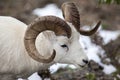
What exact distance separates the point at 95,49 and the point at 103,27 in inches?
109

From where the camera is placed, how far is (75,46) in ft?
23.7

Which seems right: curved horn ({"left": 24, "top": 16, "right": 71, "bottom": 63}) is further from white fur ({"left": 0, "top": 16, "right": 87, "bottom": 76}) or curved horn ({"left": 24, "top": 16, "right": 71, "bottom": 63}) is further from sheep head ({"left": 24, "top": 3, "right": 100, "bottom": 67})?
white fur ({"left": 0, "top": 16, "right": 87, "bottom": 76})

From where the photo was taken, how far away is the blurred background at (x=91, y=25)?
967 cm

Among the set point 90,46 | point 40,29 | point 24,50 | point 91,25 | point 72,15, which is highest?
point 91,25

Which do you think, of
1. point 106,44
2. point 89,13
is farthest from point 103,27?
point 106,44

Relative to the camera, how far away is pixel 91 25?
1409 centimetres

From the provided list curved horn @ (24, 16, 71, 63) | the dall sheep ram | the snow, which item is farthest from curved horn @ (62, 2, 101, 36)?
the snow

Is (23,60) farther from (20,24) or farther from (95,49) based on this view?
(95,49)

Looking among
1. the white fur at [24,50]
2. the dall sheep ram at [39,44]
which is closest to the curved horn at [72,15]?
the dall sheep ram at [39,44]

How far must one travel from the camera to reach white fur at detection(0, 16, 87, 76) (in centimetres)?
724

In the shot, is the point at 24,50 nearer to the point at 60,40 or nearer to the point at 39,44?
the point at 39,44

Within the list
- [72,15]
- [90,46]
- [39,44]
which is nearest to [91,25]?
[90,46]

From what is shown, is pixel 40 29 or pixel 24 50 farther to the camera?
pixel 24 50

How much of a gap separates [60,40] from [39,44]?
343 millimetres
